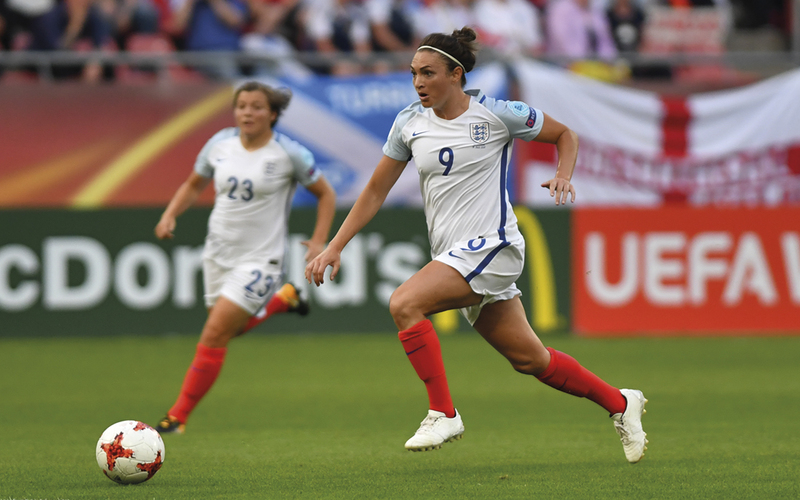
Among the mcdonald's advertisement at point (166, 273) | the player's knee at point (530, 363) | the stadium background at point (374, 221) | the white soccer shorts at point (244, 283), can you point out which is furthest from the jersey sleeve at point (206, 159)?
the stadium background at point (374, 221)

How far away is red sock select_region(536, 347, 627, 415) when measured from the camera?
20.1ft

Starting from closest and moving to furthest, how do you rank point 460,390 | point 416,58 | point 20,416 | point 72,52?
point 416,58 → point 20,416 → point 460,390 → point 72,52

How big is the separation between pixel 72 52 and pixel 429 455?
955 centimetres

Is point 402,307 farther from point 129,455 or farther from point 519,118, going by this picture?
point 129,455

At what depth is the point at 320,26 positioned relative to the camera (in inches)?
613

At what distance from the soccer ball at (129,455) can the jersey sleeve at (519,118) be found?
2.49m

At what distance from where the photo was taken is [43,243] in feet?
42.4

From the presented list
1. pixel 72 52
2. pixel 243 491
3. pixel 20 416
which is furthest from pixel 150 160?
pixel 243 491

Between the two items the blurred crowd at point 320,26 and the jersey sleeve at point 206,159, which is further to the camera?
the blurred crowd at point 320,26

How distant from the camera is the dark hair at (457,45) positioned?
590 cm

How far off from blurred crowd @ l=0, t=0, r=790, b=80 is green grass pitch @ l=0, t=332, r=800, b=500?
408cm

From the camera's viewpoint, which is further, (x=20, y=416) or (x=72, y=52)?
(x=72, y=52)

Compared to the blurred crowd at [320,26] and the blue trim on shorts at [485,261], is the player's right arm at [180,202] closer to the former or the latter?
the blue trim on shorts at [485,261]

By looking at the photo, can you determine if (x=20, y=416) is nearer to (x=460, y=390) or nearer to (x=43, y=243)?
(x=460, y=390)
